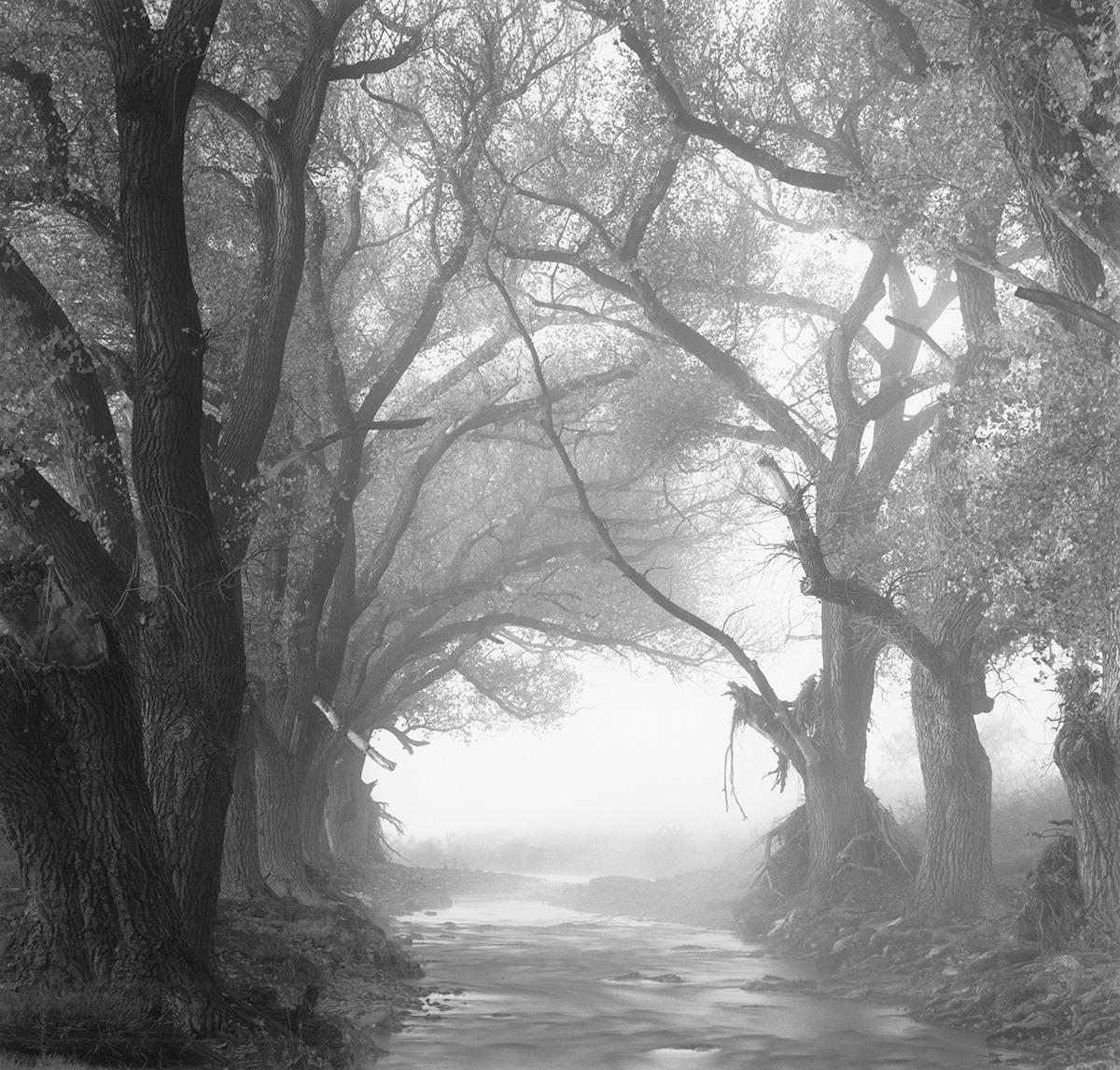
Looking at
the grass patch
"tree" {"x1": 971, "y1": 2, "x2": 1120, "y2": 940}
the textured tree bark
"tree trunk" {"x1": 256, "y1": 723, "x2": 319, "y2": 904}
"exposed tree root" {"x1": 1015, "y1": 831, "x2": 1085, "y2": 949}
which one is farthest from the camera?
"tree trunk" {"x1": 256, "y1": 723, "x2": 319, "y2": 904}

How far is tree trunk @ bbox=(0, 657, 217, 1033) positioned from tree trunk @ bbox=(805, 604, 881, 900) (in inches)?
686

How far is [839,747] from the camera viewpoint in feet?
83.3

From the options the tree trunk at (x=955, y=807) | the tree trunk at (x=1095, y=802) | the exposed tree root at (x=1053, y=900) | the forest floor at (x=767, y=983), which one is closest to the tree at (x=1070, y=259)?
the tree trunk at (x=1095, y=802)

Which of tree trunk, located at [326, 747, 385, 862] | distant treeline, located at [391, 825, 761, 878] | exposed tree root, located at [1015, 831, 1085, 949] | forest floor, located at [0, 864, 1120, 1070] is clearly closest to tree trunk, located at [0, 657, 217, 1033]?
forest floor, located at [0, 864, 1120, 1070]

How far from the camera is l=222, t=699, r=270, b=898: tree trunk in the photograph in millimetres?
18359

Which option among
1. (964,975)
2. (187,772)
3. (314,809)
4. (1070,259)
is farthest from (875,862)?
(187,772)

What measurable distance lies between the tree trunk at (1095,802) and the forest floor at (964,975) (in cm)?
70

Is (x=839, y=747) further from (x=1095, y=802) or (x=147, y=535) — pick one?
(x=147, y=535)

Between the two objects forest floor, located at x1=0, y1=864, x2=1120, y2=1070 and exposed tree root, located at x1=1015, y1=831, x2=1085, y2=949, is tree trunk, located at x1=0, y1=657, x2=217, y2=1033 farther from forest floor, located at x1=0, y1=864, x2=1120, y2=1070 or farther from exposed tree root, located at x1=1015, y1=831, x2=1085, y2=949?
exposed tree root, located at x1=1015, y1=831, x2=1085, y2=949

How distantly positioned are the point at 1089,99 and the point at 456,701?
36874mm

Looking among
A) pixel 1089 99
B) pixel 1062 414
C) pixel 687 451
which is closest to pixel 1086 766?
pixel 1062 414

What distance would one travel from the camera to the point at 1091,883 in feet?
55.4

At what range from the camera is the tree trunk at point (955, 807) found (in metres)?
21.3

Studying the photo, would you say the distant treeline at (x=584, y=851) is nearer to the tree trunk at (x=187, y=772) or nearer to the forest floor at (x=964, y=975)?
the forest floor at (x=964, y=975)
